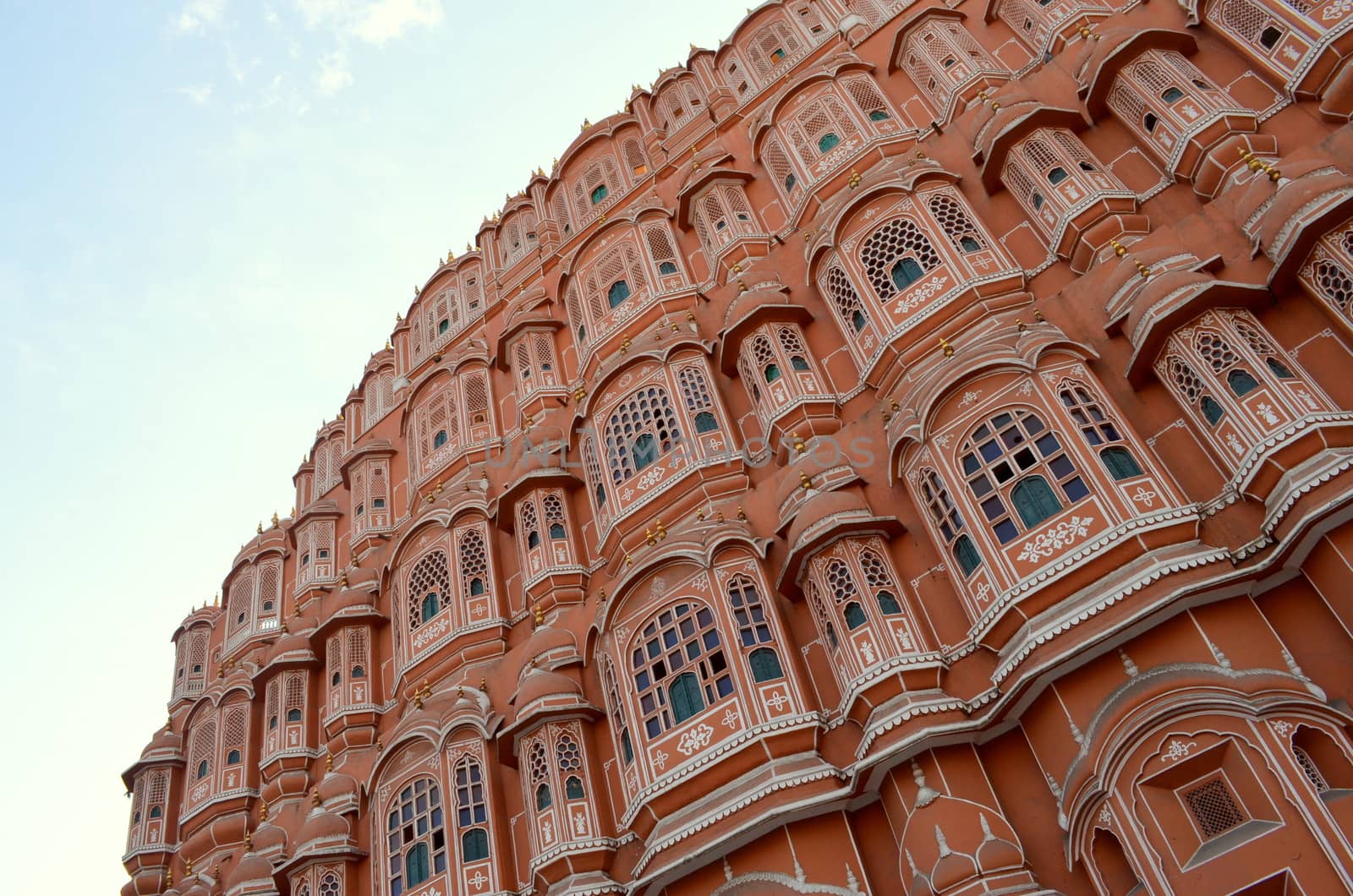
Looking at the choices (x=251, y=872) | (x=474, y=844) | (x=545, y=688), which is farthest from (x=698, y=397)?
(x=251, y=872)

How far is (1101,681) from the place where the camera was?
12.7m

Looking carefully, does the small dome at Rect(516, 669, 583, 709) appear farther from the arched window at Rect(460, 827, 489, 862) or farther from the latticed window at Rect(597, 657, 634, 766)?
the arched window at Rect(460, 827, 489, 862)

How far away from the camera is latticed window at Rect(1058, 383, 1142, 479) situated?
1391cm

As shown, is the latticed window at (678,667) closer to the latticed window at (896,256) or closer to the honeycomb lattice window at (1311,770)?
the latticed window at (896,256)

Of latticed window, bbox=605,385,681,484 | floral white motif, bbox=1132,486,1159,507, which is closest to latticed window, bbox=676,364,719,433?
latticed window, bbox=605,385,681,484

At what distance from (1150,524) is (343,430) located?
83.2 ft

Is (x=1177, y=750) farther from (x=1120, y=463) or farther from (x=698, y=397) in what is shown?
(x=698, y=397)

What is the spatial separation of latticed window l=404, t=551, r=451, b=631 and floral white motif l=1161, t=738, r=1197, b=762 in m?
14.6

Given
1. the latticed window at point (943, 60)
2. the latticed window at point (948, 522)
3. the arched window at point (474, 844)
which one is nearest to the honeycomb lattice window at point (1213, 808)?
the latticed window at point (948, 522)

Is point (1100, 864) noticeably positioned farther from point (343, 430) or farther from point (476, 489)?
point (343, 430)

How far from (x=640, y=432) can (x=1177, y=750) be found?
11.2 meters

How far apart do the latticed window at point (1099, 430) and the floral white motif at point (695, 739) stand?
6.43 metres

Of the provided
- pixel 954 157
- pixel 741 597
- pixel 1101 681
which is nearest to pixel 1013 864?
pixel 1101 681

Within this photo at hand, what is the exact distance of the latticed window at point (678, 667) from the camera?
1586 centimetres
